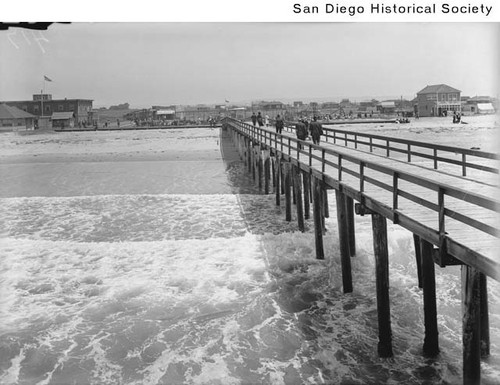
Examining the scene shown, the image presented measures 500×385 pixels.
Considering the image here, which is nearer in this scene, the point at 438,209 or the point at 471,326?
the point at 471,326

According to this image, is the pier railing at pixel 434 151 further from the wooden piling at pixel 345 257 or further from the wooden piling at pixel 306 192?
the wooden piling at pixel 345 257

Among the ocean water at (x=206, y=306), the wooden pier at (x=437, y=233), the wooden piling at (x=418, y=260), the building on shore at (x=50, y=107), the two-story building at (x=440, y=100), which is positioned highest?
the building on shore at (x=50, y=107)

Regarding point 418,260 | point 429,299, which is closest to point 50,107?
point 418,260

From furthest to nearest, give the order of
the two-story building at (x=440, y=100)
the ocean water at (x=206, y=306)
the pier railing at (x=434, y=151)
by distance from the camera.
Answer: the two-story building at (x=440, y=100), the pier railing at (x=434, y=151), the ocean water at (x=206, y=306)

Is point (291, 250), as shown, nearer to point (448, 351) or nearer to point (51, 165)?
point (448, 351)

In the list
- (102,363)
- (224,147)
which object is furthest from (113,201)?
(224,147)

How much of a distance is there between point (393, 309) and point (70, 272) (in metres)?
6.36

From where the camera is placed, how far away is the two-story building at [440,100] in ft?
259

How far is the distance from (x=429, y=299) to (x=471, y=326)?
1282 millimetres

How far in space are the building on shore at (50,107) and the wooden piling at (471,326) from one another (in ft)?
235

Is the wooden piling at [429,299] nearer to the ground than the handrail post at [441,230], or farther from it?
nearer to the ground

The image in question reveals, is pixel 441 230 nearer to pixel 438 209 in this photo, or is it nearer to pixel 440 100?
pixel 438 209

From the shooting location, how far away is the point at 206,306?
831 centimetres

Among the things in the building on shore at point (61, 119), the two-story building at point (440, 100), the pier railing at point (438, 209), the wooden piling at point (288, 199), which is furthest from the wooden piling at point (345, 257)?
the two-story building at point (440, 100)
